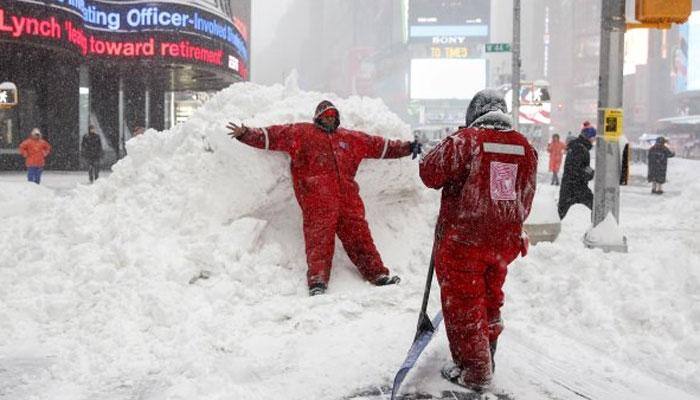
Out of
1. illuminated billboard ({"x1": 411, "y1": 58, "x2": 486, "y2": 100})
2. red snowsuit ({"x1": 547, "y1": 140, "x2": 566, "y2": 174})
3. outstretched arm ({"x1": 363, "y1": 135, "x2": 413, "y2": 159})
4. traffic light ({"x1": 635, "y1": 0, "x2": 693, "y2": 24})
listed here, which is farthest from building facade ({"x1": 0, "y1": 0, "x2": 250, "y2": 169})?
illuminated billboard ({"x1": 411, "y1": 58, "x2": 486, "y2": 100})

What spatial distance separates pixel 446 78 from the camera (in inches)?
3585

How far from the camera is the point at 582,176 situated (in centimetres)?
1009

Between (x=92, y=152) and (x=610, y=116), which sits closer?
(x=610, y=116)

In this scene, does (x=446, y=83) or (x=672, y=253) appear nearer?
(x=672, y=253)

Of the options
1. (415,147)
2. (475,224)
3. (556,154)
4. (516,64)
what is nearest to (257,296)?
(415,147)

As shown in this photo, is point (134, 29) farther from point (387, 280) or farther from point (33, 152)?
point (387, 280)

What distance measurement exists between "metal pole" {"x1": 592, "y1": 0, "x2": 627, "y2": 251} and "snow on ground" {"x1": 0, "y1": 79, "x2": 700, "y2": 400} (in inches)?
26.8

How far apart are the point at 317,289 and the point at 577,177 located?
5839 millimetres

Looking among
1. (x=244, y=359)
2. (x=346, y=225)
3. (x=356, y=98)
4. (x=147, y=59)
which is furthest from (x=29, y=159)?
(x=244, y=359)

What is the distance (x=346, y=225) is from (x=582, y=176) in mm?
5242

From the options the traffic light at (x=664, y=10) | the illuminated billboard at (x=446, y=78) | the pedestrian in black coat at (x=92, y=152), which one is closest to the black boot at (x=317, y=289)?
the traffic light at (x=664, y=10)

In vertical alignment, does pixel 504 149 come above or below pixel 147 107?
below

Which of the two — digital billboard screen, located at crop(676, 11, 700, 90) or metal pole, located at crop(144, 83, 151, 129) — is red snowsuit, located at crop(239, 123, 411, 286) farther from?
digital billboard screen, located at crop(676, 11, 700, 90)

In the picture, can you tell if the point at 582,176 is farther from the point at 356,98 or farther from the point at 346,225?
the point at 346,225
